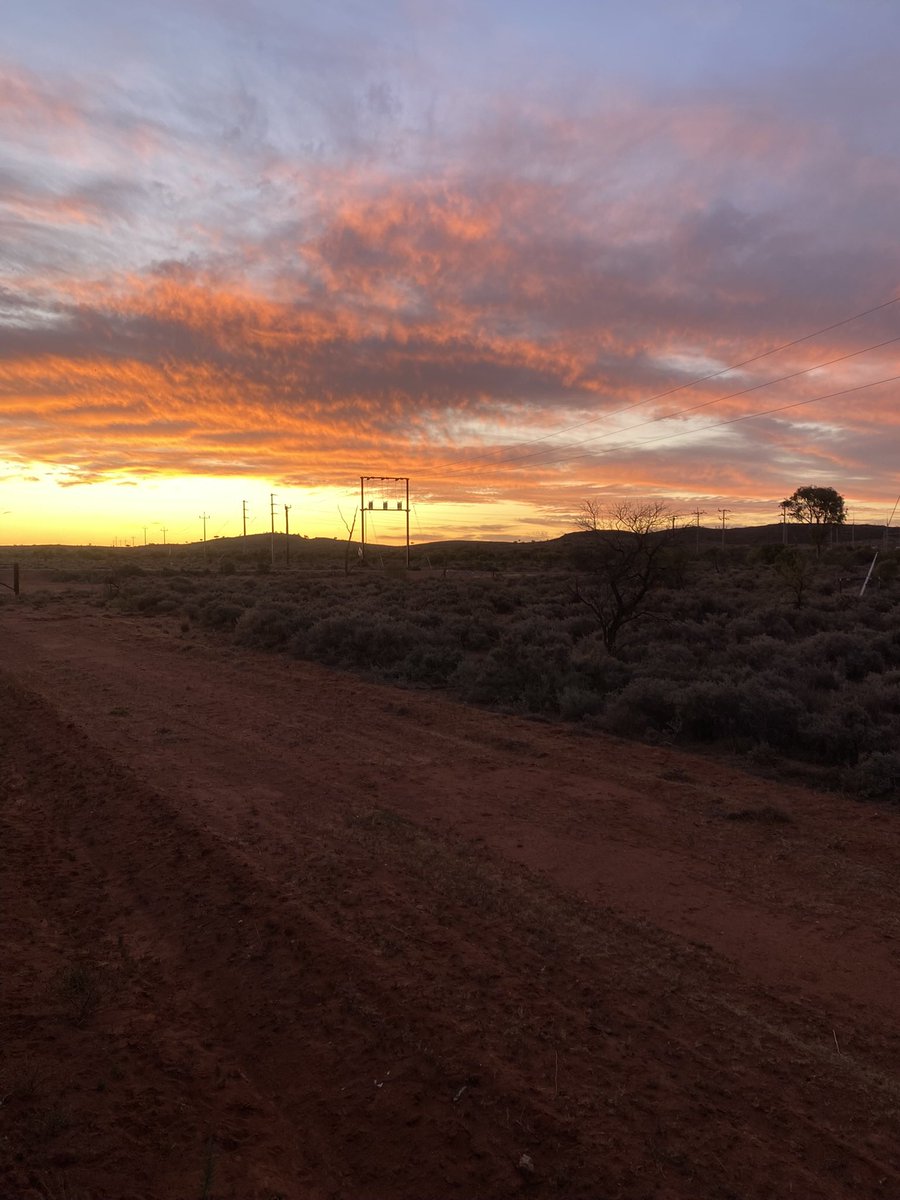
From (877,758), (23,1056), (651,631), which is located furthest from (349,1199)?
(651,631)

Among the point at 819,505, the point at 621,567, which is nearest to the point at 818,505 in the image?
the point at 819,505

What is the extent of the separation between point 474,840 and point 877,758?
578 cm

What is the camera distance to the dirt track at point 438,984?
3969 mm

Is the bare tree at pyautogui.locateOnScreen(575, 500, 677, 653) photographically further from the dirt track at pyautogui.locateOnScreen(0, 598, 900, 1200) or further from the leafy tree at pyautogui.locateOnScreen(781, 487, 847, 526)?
the leafy tree at pyautogui.locateOnScreen(781, 487, 847, 526)

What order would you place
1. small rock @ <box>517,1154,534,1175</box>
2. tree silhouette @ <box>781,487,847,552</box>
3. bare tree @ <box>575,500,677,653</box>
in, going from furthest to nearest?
tree silhouette @ <box>781,487,847,552</box> < bare tree @ <box>575,500,677,653</box> < small rock @ <box>517,1154,534,1175</box>

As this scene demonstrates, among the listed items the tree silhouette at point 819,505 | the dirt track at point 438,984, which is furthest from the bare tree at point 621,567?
the tree silhouette at point 819,505

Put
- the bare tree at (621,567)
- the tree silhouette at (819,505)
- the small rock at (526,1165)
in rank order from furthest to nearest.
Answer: the tree silhouette at (819,505)
the bare tree at (621,567)
the small rock at (526,1165)

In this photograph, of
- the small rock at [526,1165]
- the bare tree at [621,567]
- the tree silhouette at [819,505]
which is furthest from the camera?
the tree silhouette at [819,505]

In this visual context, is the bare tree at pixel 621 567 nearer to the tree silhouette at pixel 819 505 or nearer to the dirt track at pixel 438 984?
the dirt track at pixel 438 984

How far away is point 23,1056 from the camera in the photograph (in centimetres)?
452

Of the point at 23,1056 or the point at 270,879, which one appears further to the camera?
the point at 270,879

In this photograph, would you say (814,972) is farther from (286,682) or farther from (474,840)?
(286,682)

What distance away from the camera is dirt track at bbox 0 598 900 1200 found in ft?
13.0

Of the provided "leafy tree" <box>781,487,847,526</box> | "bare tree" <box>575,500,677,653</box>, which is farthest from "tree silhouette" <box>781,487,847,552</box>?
"bare tree" <box>575,500,677,653</box>
